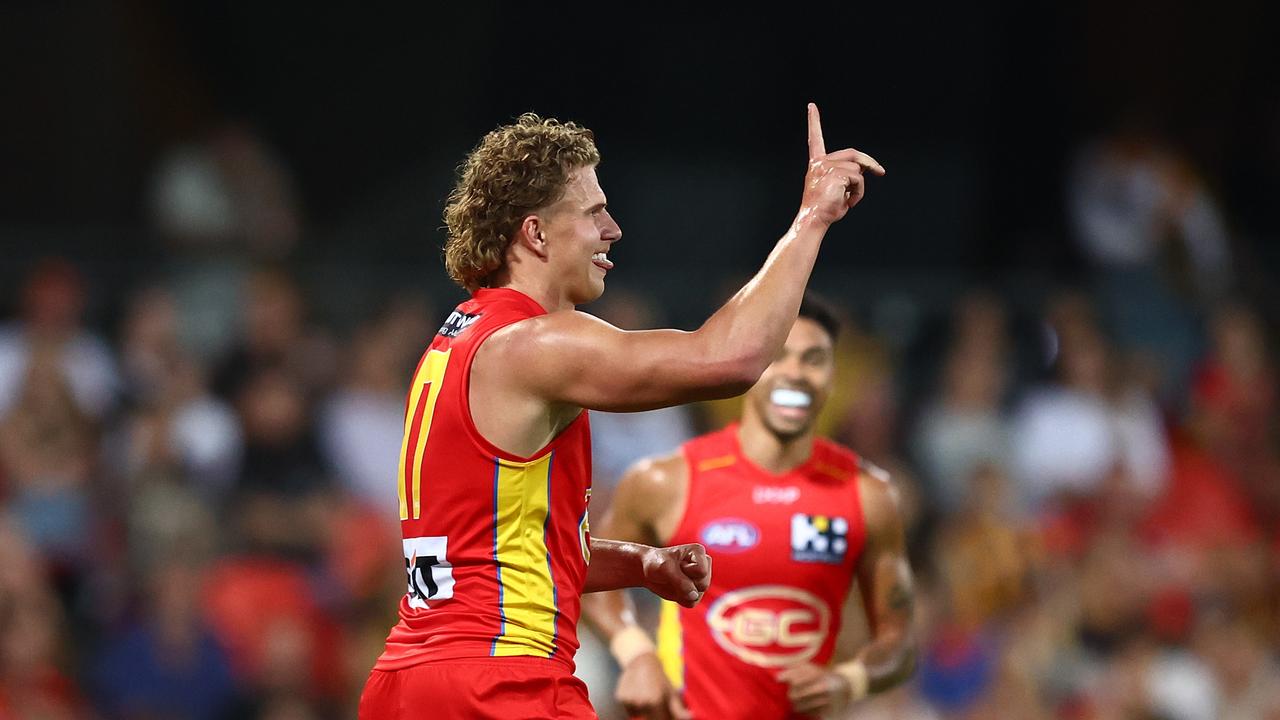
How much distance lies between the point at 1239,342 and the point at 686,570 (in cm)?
809

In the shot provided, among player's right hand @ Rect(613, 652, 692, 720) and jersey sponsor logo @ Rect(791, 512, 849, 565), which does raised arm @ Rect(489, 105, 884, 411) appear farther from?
jersey sponsor logo @ Rect(791, 512, 849, 565)

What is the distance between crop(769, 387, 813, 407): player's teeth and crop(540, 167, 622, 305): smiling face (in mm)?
1613

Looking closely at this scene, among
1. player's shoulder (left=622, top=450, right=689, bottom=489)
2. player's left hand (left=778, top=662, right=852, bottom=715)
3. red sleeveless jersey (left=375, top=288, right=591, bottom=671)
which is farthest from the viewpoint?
player's shoulder (left=622, top=450, right=689, bottom=489)

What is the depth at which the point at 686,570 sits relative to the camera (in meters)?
4.39

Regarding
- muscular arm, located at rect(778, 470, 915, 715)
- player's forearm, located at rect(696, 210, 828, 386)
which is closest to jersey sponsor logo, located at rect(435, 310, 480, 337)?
player's forearm, located at rect(696, 210, 828, 386)

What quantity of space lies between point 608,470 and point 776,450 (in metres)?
4.26

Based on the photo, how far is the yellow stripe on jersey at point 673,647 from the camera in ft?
19.2

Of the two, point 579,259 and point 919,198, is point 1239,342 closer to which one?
point 919,198

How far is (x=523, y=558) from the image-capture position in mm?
4191

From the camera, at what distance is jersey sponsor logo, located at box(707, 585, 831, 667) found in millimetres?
5758

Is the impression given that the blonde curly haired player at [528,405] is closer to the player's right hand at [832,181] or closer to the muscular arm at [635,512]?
the player's right hand at [832,181]

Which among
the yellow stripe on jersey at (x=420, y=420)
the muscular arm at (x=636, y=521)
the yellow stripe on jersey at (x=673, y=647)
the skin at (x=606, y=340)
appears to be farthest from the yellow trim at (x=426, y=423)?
the yellow stripe on jersey at (x=673, y=647)

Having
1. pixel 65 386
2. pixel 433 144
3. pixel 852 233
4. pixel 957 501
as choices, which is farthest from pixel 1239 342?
pixel 65 386

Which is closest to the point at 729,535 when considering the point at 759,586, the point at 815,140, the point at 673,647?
the point at 759,586
